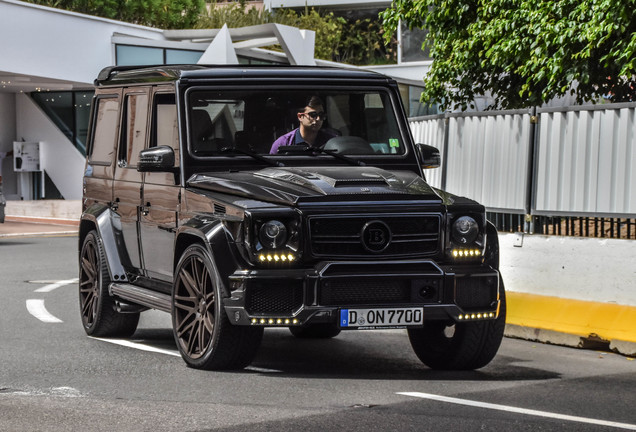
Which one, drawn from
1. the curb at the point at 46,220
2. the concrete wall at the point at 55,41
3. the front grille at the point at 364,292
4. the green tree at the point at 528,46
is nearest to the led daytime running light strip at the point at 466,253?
the front grille at the point at 364,292

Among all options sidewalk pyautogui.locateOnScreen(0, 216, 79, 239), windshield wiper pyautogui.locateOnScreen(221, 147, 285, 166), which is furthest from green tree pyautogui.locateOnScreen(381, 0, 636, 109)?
sidewalk pyautogui.locateOnScreen(0, 216, 79, 239)

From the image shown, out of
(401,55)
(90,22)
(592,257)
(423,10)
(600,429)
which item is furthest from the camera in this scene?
(401,55)

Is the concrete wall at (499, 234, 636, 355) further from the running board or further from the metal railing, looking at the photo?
the running board

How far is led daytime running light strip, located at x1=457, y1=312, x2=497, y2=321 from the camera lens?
27.2 ft

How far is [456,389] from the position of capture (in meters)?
8.02

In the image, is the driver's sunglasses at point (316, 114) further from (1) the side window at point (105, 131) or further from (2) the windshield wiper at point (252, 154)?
(1) the side window at point (105, 131)

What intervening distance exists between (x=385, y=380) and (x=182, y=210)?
6.29ft

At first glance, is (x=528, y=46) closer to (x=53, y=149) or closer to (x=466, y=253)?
(x=466, y=253)

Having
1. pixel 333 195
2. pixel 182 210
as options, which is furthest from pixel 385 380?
pixel 182 210

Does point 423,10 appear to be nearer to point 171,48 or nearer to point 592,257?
Answer: point 592,257

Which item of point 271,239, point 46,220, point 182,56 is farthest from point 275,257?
→ point 182,56

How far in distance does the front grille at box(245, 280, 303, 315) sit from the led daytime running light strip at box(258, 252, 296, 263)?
5.7 inches

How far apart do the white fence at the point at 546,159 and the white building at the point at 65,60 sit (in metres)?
25.2

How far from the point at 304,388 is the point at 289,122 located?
92.4 inches
